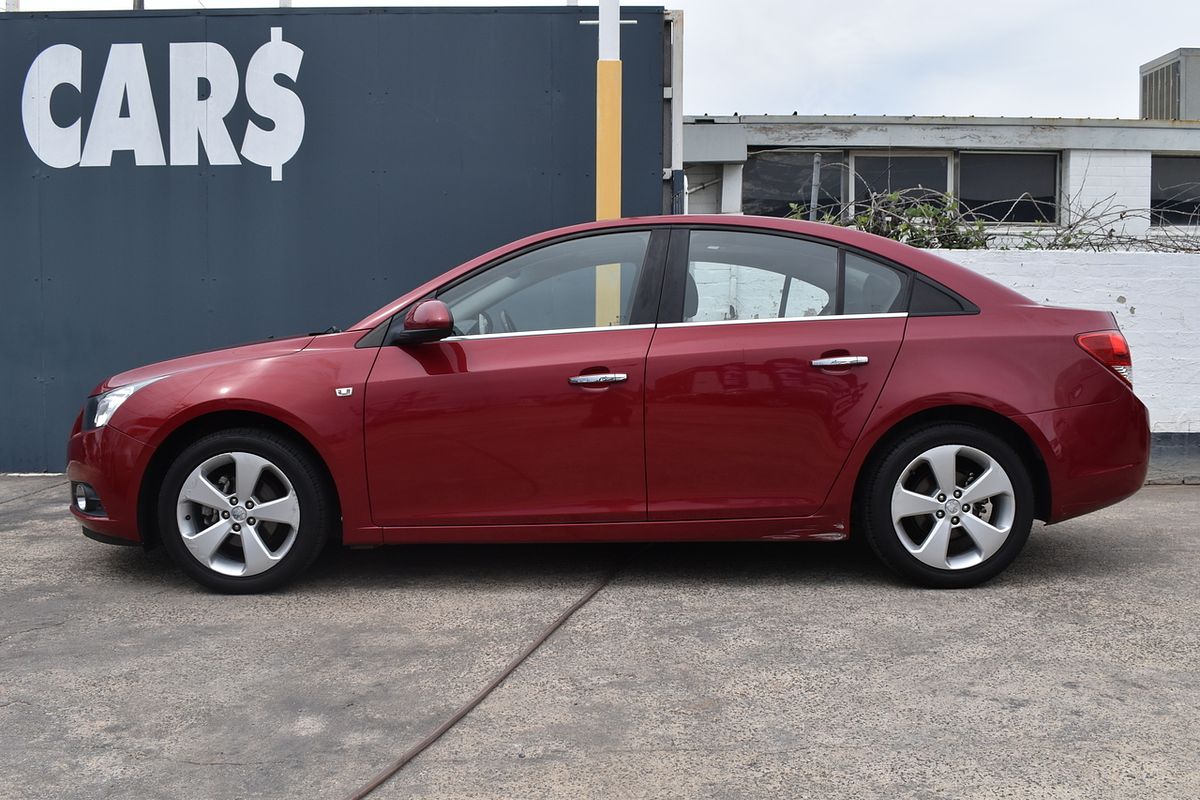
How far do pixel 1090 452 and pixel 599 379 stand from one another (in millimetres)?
2026

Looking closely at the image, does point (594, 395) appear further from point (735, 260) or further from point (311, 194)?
point (311, 194)

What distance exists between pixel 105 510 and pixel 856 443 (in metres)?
3.15

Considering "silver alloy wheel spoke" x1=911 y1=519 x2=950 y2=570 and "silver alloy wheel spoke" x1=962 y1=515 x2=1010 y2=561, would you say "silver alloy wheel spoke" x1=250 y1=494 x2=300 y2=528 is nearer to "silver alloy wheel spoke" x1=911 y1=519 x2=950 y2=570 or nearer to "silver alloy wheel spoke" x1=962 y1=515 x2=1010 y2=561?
"silver alloy wheel spoke" x1=911 y1=519 x2=950 y2=570

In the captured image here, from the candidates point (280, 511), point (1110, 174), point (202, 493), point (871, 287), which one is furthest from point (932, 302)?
point (1110, 174)

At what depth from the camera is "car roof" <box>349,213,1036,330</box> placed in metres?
4.77

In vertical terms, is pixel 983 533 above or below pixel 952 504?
below

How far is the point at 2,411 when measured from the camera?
8125mm

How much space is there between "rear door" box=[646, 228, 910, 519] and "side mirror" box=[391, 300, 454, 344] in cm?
84

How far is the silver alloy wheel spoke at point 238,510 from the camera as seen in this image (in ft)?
15.3

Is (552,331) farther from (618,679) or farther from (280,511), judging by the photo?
(618,679)

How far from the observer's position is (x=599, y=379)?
459 centimetres

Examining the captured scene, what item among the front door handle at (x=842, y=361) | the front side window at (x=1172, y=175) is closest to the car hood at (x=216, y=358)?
the front door handle at (x=842, y=361)

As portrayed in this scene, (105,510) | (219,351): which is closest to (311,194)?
(219,351)

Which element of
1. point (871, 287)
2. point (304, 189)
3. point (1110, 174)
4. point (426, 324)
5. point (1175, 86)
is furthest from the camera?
point (1175, 86)
